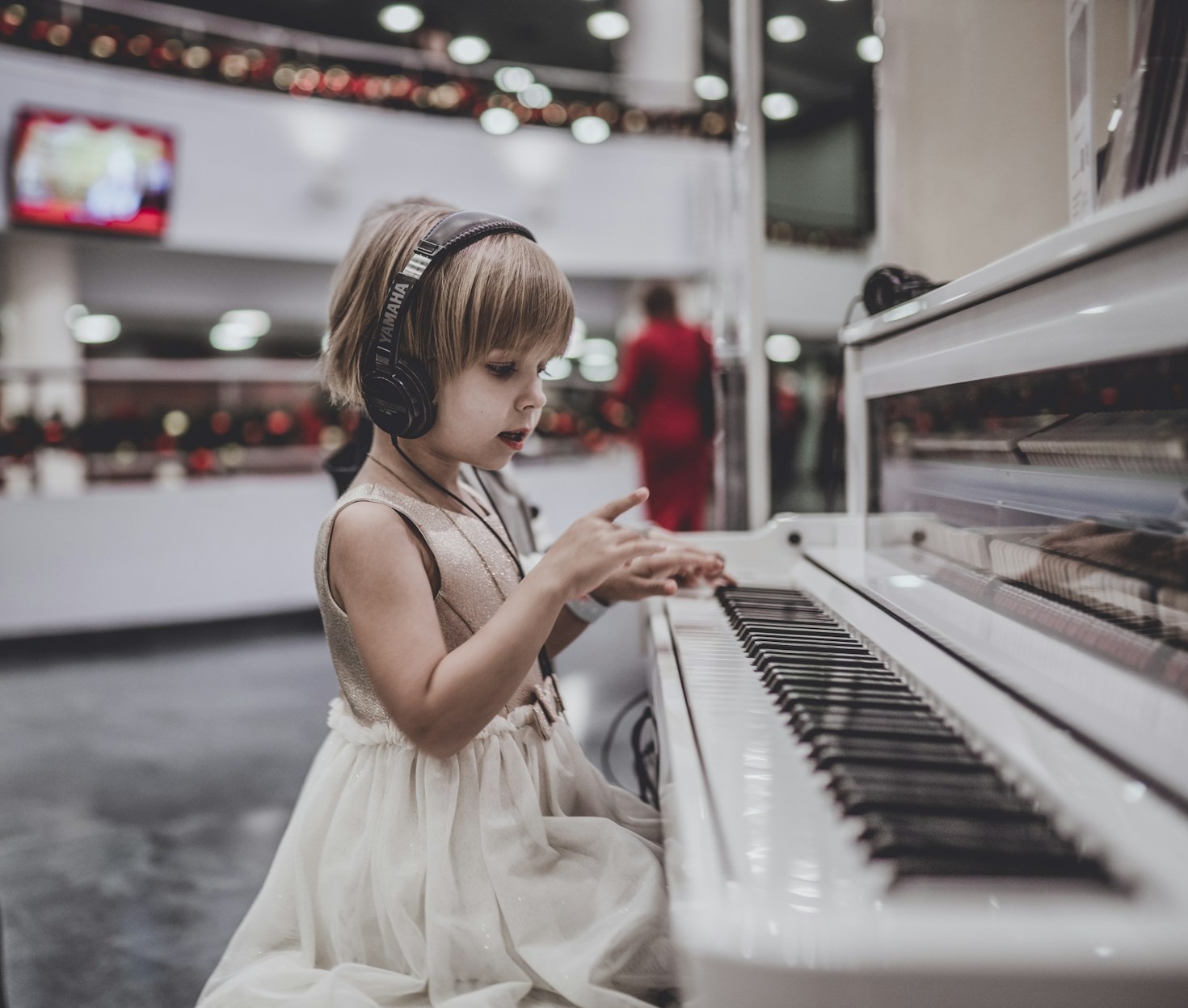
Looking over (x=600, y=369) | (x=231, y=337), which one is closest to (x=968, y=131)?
(x=600, y=369)

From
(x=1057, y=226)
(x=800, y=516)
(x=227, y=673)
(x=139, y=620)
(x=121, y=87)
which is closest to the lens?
(x=800, y=516)

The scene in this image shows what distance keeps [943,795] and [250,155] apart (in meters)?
8.03

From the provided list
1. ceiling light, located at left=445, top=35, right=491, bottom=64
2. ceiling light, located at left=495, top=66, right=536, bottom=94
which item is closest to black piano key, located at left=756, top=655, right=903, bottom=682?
ceiling light, located at left=495, top=66, right=536, bottom=94

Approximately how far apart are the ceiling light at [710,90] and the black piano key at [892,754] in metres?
9.04

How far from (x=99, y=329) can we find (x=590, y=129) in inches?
231

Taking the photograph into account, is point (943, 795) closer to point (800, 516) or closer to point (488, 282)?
point (488, 282)

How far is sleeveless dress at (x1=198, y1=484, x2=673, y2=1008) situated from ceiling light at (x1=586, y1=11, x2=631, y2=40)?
10135 millimetres

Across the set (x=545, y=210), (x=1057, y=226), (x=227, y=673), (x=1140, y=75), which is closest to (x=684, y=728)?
(x=1140, y=75)

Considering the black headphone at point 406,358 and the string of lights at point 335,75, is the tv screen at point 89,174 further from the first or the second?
the black headphone at point 406,358

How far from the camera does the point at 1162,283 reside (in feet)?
2.44

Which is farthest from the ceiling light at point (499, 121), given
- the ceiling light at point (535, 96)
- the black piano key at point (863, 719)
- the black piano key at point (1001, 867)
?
the black piano key at point (1001, 867)

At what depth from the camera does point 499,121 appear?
8.43 meters

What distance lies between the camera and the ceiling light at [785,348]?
12594mm

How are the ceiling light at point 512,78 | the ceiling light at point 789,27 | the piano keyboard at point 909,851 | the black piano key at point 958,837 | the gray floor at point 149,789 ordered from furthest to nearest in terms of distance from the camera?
the ceiling light at point 789,27 < the ceiling light at point 512,78 < the gray floor at point 149,789 < the black piano key at point 958,837 < the piano keyboard at point 909,851
